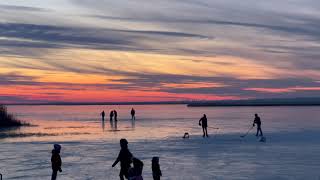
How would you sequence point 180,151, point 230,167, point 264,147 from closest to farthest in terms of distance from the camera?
1. point 230,167
2. point 180,151
3. point 264,147

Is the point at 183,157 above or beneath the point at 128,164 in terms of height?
beneath

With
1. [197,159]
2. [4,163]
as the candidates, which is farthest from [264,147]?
[4,163]

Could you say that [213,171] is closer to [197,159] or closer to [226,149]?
[197,159]

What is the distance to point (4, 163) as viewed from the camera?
19438 mm

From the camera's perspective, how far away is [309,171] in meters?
16.6

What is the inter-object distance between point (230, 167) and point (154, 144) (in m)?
8.97

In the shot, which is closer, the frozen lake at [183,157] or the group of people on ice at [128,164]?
the group of people on ice at [128,164]

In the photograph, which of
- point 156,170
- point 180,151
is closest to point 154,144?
point 180,151

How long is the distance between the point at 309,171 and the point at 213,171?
293 centimetres

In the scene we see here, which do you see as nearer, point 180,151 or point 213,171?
point 213,171

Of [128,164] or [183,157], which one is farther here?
[183,157]

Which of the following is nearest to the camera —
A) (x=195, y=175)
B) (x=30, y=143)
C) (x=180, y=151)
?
(x=195, y=175)

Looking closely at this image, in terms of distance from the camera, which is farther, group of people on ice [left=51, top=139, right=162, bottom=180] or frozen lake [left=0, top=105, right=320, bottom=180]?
frozen lake [left=0, top=105, right=320, bottom=180]

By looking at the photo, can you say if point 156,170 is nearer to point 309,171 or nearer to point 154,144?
point 309,171
